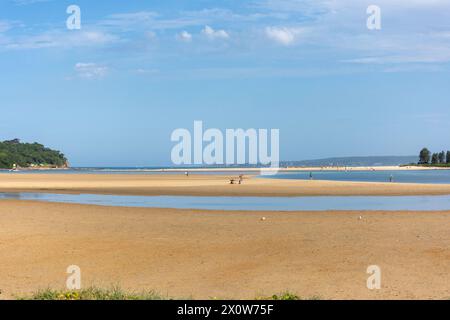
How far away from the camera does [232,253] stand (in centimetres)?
1727

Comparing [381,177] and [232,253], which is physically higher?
[381,177]

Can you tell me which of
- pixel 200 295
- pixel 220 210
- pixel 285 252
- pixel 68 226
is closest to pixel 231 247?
pixel 285 252

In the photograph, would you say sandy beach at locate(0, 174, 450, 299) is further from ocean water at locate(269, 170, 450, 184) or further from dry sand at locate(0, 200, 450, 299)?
ocean water at locate(269, 170, 450, 184)

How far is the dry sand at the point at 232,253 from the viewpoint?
520 inches

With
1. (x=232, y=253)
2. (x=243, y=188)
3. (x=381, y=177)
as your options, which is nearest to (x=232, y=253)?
(x=232, y=253)

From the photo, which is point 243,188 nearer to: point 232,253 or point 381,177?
point 232,253

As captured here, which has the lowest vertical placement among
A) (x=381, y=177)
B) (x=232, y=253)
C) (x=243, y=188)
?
(x=232, y=253)

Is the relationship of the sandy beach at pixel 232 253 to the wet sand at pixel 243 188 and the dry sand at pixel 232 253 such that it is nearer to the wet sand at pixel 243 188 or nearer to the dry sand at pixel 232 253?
the dry sand at pixel 232 253

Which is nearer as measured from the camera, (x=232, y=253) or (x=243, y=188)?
(x=232, y=253)

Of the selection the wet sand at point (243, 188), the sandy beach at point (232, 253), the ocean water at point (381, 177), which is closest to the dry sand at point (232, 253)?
the sandy beach at point (232, 253)

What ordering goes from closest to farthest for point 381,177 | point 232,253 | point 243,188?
1. point 232,253
2. point 243,188
3. point 381,177

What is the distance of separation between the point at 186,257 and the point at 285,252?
9.32ft

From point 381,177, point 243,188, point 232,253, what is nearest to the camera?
point 232,253
